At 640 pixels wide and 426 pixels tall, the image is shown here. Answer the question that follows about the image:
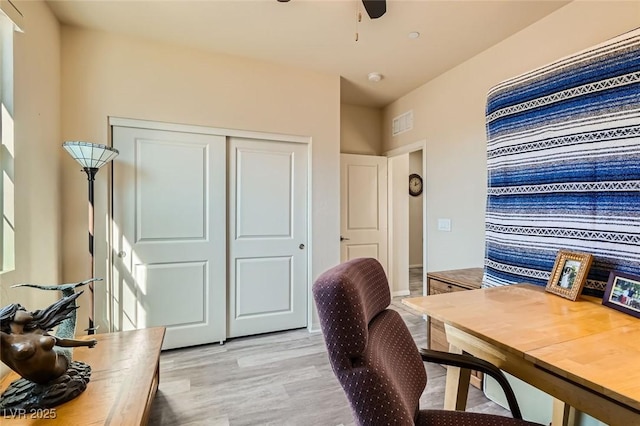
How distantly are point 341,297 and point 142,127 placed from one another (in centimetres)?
262

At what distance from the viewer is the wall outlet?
10.1ft

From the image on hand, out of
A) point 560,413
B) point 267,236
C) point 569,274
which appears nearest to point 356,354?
point 560,413

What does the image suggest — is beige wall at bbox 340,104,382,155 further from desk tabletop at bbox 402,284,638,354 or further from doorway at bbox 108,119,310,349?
desk tabletop at bbox 402,284,638,354

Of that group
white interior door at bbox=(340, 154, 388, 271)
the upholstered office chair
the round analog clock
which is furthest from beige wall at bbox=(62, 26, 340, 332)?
the round analog clock

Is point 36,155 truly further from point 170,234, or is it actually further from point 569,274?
point 569,274

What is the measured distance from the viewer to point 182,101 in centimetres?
266

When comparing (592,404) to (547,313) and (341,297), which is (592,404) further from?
(341,297)

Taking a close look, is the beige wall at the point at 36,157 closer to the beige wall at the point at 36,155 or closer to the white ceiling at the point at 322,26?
the beige wall at the point at 36,155

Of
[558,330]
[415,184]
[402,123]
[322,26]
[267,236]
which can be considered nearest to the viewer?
[558,330]

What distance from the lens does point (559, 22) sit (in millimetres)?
2141

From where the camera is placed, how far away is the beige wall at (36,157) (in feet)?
5.75

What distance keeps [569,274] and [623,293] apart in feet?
0.74

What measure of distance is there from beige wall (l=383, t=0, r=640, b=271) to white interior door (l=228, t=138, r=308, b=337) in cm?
143

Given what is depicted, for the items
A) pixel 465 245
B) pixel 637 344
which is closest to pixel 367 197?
pixel 465 245
